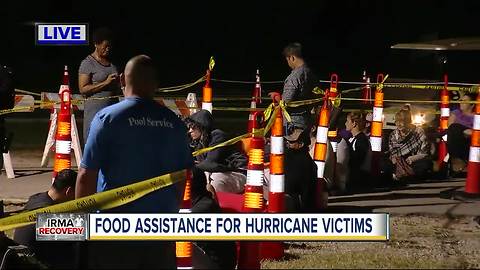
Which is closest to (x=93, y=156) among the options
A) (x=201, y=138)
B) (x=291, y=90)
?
(x=201, y=138)

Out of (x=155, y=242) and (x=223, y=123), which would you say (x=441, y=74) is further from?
(x=155, y=242)

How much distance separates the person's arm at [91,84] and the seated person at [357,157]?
332 centimetres

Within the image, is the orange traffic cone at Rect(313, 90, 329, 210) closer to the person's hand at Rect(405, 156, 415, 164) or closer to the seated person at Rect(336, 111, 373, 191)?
the seated person at Rect(336, 111, 373, 191)

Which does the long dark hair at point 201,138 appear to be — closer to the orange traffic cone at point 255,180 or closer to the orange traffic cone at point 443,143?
the orange traffic cone at point 255,180

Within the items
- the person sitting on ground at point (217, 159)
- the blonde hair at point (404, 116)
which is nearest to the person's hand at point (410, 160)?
the blonde hair at point (404, 116)

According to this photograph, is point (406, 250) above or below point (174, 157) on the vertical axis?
below

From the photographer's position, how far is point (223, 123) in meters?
23.3

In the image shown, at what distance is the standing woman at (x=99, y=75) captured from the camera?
8.81 metres

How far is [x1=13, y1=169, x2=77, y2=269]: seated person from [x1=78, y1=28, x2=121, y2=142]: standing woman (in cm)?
260

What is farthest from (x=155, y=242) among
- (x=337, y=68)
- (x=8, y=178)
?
(x=337, y=68)

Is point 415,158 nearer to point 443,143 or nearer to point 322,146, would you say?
point 443,143

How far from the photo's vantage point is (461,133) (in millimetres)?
11477

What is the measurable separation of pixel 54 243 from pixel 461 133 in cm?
685

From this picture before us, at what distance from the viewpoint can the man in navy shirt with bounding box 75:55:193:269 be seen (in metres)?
4.40
